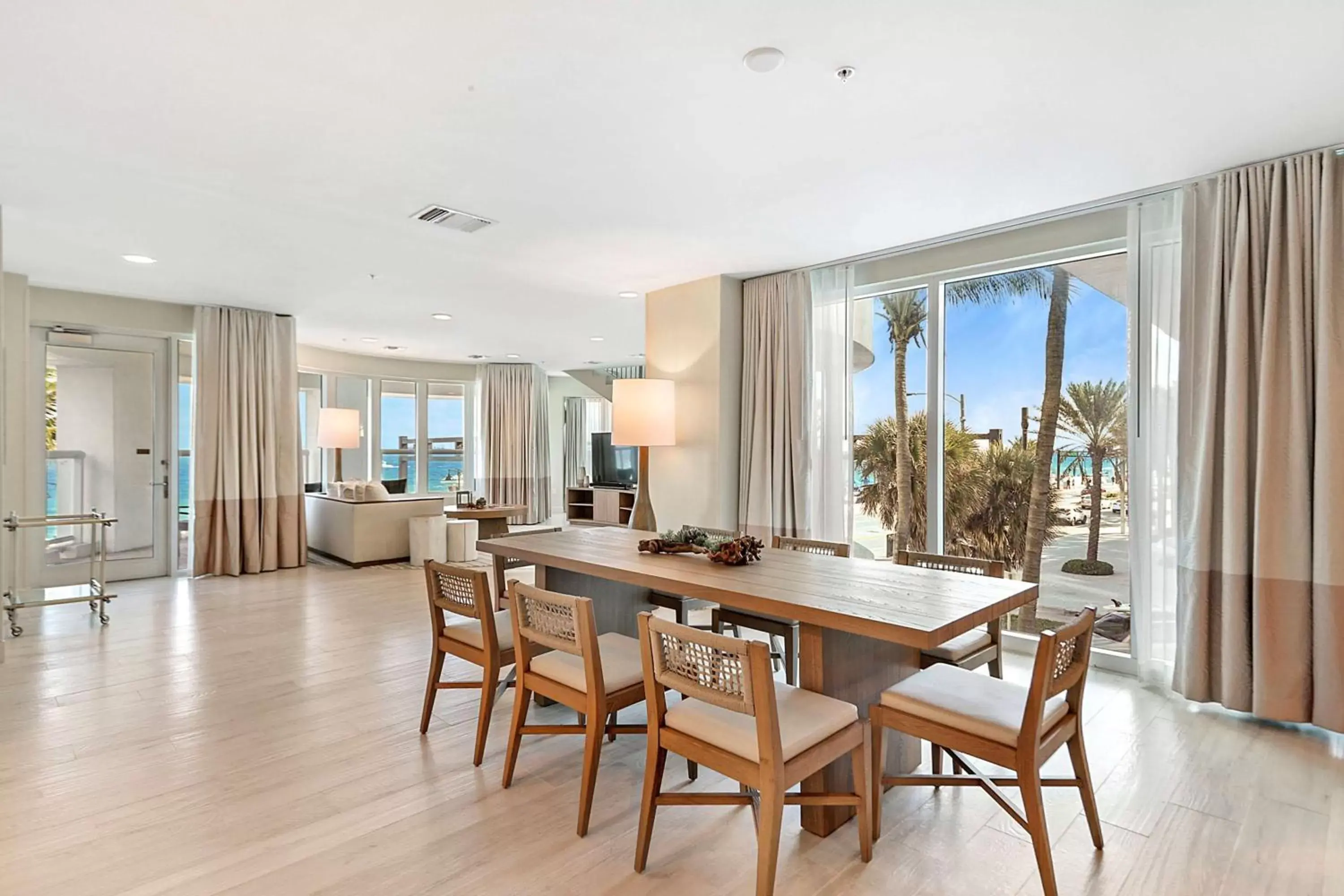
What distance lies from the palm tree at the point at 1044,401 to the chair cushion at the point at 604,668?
2.72 m

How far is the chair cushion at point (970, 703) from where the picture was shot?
6.07ft

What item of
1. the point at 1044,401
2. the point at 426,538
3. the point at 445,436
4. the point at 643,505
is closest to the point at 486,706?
the point at 643,505

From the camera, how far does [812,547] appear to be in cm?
349

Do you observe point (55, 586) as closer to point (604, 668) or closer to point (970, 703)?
point (604, 668)

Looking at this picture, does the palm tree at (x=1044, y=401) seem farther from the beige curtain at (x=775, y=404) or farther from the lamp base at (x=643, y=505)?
the lamp base at (x=643, y=505)

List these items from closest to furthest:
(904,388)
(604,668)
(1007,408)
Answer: (604,668) < (1007,408) < (904,388)

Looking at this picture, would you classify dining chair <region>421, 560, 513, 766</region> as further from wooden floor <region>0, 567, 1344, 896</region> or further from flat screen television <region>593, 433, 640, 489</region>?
flat screen television <region>593, 433, 640, 489</region>

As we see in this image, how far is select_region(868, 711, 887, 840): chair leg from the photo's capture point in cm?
206

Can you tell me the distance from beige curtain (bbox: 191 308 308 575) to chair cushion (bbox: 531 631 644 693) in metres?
5.20

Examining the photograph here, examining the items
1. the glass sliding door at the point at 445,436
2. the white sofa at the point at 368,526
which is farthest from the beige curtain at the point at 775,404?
the glass sliding door at the point at 445,436

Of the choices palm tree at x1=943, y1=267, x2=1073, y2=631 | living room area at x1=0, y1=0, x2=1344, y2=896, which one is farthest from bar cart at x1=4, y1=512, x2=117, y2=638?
palm tree at x1=943, y1=267, x2=1073, y2=631

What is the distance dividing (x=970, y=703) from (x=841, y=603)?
1.43 ft

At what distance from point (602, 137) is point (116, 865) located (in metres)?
2.86

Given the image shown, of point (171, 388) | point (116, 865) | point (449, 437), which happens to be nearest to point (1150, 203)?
point (116, 865)
